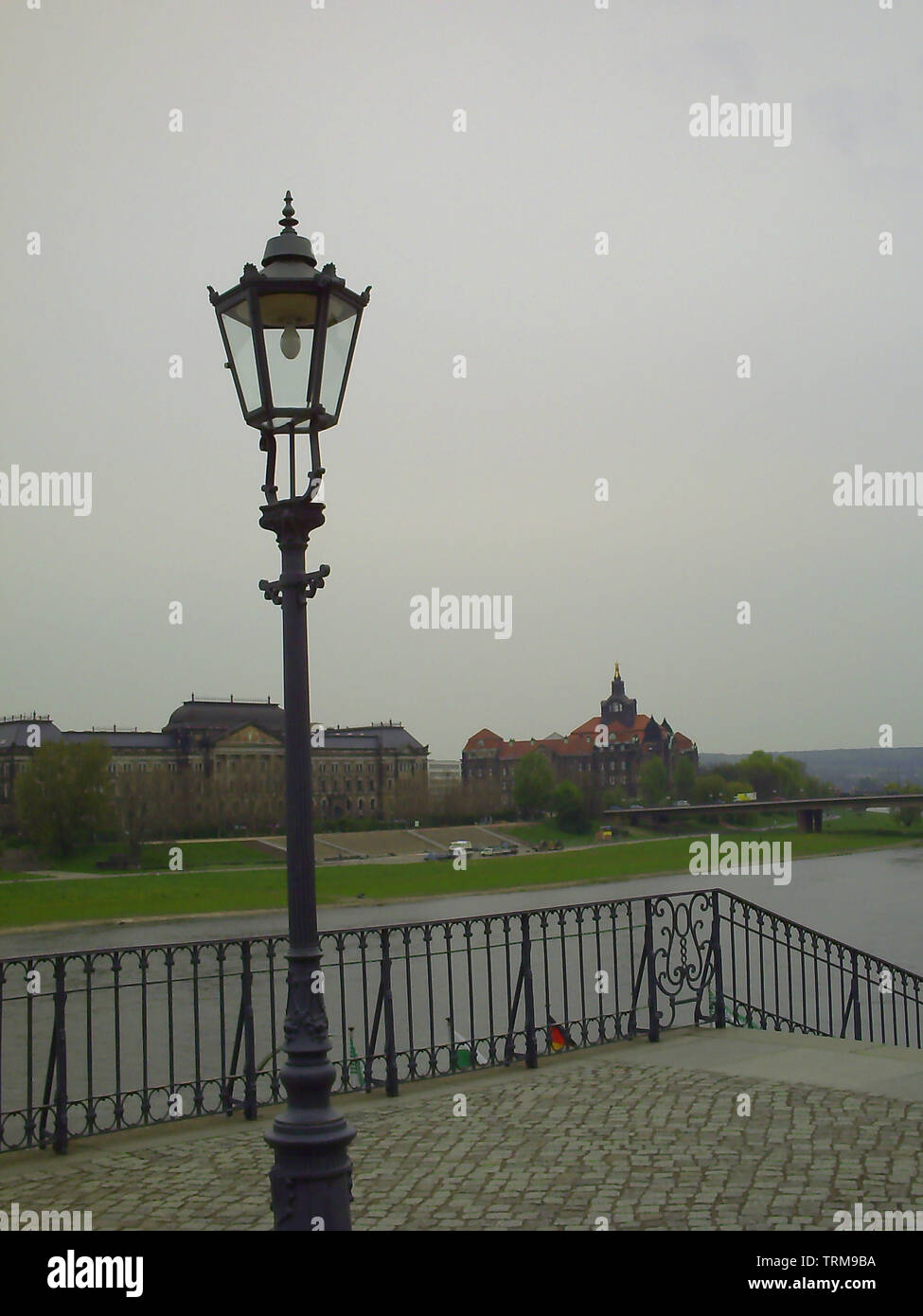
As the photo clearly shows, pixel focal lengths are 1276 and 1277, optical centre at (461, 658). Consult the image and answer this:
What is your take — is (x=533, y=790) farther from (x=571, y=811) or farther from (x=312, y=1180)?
(x=312, y=1180)

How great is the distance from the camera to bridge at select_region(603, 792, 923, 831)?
87.1m

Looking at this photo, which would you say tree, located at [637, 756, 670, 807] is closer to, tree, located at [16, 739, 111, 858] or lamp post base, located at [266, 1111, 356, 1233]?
tree, located at [16, 739, 111, 858]

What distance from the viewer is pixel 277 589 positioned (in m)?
5.38

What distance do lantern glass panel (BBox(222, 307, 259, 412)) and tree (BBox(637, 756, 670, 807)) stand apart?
129 metres

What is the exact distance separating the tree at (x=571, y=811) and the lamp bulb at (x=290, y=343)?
105 m

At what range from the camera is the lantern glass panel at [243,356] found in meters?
5.17

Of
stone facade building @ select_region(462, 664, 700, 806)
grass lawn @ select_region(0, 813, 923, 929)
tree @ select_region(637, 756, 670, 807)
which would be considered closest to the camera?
grass lawn @ select_region(0, 813, 923, 929)

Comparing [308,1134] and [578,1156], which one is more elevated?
[308,1134]

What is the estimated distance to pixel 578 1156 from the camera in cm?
696

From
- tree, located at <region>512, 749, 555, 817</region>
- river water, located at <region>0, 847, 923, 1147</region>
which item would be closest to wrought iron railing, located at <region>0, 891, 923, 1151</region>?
river water, located at <region>0, 847, 923, 1147</region>

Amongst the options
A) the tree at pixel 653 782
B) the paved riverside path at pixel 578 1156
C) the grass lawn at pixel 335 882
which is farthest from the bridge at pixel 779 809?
the paved riverside path at pixel 578 1156

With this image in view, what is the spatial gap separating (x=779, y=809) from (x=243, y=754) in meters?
52.2

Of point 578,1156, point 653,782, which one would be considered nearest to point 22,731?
point 653,782
